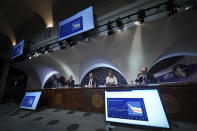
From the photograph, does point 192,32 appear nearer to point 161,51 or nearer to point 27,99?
point 161,51

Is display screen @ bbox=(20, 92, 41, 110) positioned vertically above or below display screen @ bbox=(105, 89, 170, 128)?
below

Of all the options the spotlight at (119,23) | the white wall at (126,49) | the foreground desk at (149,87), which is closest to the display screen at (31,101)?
the foreground desk at (149,87)

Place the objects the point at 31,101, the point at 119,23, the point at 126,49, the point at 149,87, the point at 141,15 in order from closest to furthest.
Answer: the point at 149,87 < the point at 31,101 < the point at 141,15 < the point at 119,23 < the point at 126,49

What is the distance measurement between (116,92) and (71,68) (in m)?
6.31

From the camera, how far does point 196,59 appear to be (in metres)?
3.74

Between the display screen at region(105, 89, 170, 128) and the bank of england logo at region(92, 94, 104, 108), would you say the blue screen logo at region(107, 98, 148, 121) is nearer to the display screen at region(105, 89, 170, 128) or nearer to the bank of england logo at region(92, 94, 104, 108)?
the display screen at region(105, 89, 170, 128)

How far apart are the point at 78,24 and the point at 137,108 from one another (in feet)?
10.6

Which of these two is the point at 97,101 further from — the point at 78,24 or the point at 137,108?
the point at 78,24

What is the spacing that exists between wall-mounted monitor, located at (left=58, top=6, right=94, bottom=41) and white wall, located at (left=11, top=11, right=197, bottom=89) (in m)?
1.33

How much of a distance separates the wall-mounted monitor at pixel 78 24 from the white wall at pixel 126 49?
133cm

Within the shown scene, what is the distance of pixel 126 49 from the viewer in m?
4.58

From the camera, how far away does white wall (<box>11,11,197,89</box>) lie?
3.09m

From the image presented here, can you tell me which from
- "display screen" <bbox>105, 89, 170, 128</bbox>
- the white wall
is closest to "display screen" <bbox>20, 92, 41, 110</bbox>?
"display screen" <bbox>105, 89, 170, 128</bbox>

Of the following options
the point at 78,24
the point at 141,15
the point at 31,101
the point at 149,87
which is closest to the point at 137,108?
the point at 149,87
